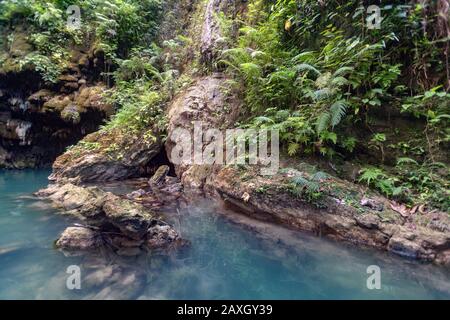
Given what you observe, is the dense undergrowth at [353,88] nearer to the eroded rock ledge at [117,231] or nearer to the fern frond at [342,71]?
the fern frond at [342,71]

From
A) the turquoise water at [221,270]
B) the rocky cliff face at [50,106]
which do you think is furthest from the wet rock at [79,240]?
the rocky cliff face at [50,106]

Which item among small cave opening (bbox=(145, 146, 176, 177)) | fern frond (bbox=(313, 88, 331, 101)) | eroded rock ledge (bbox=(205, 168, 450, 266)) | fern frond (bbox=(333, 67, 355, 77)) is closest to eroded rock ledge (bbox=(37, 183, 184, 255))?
eroded rock ledge (bbox=(205, 168, 450, 266))

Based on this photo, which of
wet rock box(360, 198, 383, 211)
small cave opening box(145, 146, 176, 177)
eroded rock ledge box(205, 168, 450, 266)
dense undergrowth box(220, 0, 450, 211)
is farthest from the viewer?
small cave opening box(145, 146, 176, 177)

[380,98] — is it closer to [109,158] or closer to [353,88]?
[353,88]

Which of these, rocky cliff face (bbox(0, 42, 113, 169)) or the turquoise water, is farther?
rocky cliff face (bbox(0, 42, 113, 169))

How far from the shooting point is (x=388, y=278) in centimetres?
325

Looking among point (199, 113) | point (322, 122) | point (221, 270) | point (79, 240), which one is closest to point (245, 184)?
point (322, 122)

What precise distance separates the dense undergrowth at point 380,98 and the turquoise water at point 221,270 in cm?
146

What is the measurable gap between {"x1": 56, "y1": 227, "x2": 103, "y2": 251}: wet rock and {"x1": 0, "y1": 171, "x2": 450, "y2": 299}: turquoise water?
0.18 meters

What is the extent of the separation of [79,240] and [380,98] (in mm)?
5426

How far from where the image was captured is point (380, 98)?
5.08 metres

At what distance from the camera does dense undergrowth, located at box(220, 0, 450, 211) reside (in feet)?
14.8

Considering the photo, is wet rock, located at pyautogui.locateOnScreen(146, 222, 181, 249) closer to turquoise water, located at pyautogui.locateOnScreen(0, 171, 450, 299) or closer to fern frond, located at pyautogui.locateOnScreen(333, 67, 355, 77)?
turquoise water, located at pyautogui.locateOnScreen(0, 171, 450, 299)

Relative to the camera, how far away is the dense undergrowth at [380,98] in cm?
452
